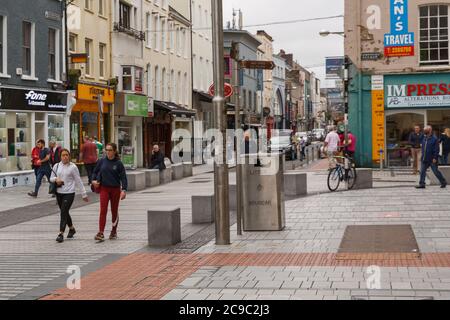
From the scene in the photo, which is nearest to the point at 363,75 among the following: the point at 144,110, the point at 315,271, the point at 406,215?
the point at 144,110

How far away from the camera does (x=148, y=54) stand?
44.4m

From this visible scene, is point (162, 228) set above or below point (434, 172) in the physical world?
below

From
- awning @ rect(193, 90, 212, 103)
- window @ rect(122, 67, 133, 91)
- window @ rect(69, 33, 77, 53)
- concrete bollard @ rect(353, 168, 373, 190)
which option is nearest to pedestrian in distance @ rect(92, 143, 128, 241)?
concrete bollard @ rect(353, 168, 373, 190)

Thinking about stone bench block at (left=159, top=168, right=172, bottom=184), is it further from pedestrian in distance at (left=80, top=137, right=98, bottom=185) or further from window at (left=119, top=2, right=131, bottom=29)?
window at (left=119, top=2, right=131, bottom=29)

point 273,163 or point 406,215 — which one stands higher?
point 273,163

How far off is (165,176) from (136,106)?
11.3 metres

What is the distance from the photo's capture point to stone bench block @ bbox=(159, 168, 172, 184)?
95.3 feet

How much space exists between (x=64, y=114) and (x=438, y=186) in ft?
54.0

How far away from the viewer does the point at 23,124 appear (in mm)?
28484

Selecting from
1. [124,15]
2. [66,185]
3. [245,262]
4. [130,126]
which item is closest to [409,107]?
[130,126]

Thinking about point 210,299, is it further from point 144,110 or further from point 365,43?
point 144,110

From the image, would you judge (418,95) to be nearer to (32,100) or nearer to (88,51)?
(88,51)

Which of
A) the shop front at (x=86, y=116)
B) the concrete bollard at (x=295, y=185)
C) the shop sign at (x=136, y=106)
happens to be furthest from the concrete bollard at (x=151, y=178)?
the shop sign at (x=136, y=106)

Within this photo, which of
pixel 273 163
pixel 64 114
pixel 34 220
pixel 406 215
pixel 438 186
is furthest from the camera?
pixel 64 114
